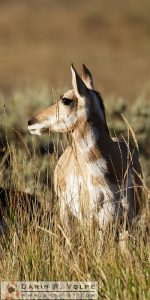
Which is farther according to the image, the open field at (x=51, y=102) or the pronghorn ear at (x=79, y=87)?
the pronghorn ear at (x=79, y=87)

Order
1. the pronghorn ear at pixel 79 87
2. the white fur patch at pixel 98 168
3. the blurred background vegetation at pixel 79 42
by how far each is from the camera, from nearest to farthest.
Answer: the pronghorn ear at pixel 79 87 < the white fur patch at pixel 98 168 < the blurred background vegetation at pixel 79 42

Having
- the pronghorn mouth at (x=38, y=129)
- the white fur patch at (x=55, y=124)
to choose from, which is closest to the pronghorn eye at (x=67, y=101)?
the white fur patch at (x=55, y=124)

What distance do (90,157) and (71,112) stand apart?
40 centimetres

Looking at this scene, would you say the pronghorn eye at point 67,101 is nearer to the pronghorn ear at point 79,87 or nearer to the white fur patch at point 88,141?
the pronghorn ear at point 79,87

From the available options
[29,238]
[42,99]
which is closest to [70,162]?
[29,238]

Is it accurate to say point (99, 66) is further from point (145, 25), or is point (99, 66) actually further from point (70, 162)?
point (70, 162)

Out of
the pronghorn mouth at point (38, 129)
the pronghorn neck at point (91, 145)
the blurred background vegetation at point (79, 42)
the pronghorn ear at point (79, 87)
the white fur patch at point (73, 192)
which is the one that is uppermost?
the blurred background vegetation at point (79, 42)

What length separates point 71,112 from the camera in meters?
7.73

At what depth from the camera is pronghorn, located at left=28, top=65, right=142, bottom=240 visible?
24.7 feet

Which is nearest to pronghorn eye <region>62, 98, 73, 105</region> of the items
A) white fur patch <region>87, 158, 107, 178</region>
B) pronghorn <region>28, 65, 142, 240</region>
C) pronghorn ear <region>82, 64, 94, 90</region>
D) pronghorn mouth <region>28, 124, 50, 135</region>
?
pronghorn <region>28, 65, 142, 240</region>

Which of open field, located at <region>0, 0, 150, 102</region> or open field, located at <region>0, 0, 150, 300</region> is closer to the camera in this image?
open field, located at <region>0, 0, 150, 300</region>

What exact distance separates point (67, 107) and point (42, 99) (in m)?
7.46

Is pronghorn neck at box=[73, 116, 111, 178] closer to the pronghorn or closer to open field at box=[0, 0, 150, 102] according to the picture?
the pronghorn

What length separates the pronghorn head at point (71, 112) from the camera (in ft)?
25.3
